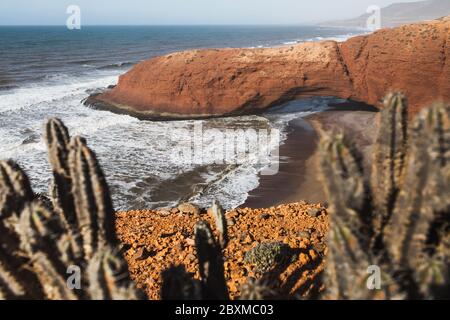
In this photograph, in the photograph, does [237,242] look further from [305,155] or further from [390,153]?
[305,155]

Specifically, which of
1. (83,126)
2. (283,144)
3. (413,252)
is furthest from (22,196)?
(83,126)
